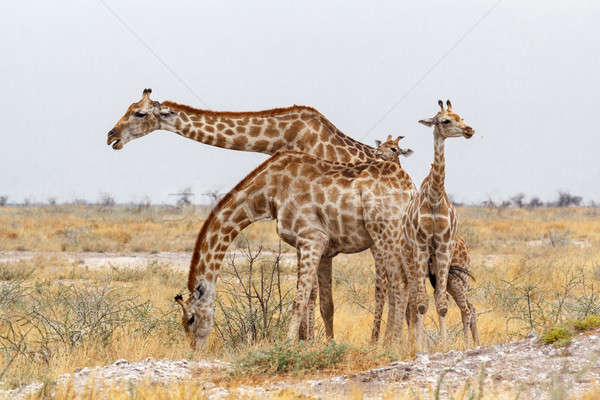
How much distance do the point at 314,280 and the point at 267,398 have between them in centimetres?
272

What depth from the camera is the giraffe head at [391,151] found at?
1049 centimetres

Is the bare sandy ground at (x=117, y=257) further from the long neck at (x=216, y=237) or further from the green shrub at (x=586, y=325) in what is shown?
the green shrub at (x=586, y=325)

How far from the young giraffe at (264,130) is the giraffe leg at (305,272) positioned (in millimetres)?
2144

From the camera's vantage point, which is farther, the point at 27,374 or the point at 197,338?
the point at 197,338

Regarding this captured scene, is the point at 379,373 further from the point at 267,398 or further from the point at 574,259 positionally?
the point at 574,259

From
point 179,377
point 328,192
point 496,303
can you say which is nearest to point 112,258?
point 496,303

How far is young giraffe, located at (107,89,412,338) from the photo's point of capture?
9953mm

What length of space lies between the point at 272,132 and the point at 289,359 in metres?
4.13

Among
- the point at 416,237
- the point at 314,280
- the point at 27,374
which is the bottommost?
the point at 27,374

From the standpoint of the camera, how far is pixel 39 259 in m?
19.1

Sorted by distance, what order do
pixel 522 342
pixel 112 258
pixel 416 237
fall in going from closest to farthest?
1. pixel 522 342
2. pixel 416 237
3. pixel 112 258

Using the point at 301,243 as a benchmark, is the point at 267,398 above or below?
below

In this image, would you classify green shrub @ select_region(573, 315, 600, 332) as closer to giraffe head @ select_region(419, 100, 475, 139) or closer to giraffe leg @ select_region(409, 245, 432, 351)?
giraffe leg @ select_region(409, 245, 432, 351)

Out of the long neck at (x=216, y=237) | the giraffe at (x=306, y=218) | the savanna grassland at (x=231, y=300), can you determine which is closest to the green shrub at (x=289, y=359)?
the savanna grassland at (x=231, y=300)
